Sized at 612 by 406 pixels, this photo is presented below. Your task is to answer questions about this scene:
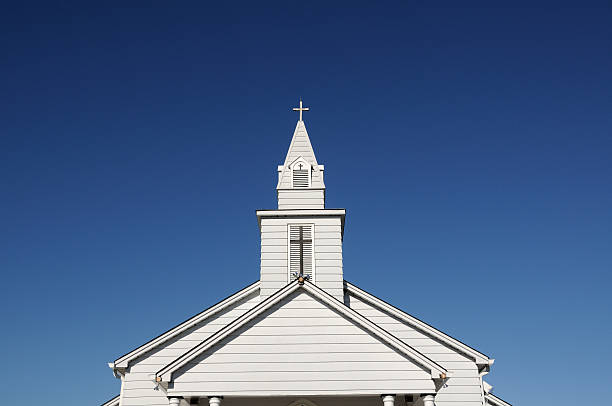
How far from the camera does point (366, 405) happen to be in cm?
1847

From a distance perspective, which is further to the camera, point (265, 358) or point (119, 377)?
point (119, 377)

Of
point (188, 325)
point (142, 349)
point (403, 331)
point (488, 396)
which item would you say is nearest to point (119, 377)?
point (142, 349)

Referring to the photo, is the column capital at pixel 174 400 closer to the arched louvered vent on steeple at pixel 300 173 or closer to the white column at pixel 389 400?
the white column at pixel 389 400

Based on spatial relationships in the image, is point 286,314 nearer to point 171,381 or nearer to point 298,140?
point 171,381

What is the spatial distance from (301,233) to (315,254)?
1070 millimetres

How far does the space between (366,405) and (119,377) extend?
28.8ft

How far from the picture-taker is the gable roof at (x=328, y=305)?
1456 centimetres

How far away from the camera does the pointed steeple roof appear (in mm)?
22453

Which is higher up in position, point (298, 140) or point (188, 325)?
point (298, 140)

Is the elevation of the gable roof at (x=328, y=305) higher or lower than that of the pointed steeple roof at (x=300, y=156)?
lower

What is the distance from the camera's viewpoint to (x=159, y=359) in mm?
19797

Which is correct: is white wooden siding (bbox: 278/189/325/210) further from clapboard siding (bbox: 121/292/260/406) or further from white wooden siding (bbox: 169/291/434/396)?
white wooden siding (bbox: 169/291/434/396)

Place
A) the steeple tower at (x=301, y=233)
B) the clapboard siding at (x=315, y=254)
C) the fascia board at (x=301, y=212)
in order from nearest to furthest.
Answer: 1. the clapboard siding at (x=315, y=254)
2. the steeple tower at (x=301, y=233)
3. the fascia board at (x=301, y=212)

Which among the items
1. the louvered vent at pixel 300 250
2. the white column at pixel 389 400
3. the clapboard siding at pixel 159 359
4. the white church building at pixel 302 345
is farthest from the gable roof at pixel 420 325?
the white column at pixel 389 400
